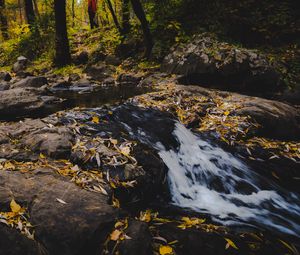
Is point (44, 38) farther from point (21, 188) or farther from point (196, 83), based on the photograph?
point (21, 188)

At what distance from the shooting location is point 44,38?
49.4ft

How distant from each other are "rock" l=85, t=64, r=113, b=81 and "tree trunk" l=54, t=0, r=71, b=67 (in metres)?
1.33

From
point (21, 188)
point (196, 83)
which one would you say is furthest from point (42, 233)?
point (196, 83)

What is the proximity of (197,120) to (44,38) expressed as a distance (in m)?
11.3

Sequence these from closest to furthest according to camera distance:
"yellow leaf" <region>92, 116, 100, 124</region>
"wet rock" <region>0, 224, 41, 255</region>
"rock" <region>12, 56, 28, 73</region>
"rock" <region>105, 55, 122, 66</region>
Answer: "wet rock" <region>0, 224, 41, 255</region>, "yellow leaf" <region>92, 116, 100, 124</region>, "rock" <region>105, 55, 122, 66</region>, "rock" <region>12, 56, 28, 73</region>

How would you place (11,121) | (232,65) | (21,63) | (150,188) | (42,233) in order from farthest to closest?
1. (21,63)
2. (232,65)
3. (11,121)
4. (150,188)
5. (42,233)

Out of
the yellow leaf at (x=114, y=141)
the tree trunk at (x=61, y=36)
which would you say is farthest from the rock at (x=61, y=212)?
the tree trunk at (x=61, y=36)

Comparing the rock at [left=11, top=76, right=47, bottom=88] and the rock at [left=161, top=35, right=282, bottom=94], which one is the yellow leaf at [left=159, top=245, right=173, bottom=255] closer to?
the rock at [left=161, top=35, right=282, bottom=94]

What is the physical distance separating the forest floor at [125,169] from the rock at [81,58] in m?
5.61

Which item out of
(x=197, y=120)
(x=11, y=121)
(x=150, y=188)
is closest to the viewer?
(x=150, y=188)

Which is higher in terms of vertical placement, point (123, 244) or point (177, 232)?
point (123, 244)

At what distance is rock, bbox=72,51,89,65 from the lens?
13166 mm

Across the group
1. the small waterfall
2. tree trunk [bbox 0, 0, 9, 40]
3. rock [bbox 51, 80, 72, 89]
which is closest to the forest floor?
the small waterfall

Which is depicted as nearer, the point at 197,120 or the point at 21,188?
the point at 21,188
